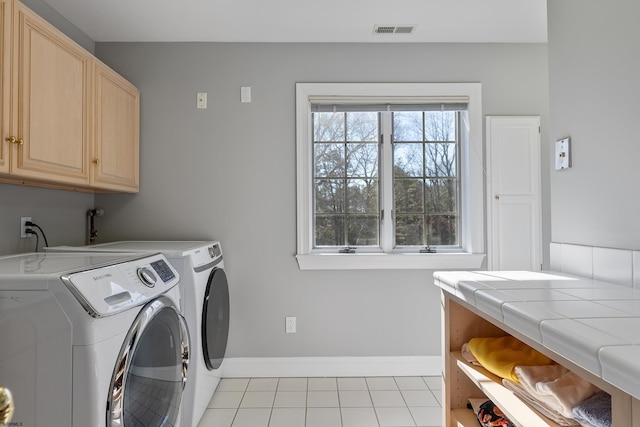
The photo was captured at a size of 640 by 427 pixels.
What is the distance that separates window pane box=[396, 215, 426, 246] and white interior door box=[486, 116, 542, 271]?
0.47 m

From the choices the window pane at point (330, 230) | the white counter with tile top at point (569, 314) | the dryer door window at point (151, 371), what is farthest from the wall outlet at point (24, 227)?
the white counter with tile top at point (569, 314)

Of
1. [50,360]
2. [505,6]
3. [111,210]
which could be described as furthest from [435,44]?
[50,360]

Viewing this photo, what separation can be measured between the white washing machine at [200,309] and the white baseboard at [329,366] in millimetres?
244

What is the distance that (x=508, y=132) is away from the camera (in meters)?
2.58

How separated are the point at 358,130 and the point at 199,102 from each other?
1.14 metres

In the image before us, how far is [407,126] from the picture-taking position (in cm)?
267

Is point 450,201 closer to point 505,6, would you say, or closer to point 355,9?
point 505,6

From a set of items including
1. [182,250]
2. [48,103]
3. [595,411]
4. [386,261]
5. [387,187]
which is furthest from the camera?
[387,187]

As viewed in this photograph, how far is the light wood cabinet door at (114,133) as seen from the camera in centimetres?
203

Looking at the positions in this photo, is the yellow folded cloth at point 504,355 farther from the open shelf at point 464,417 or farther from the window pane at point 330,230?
the window pane at point 330,230

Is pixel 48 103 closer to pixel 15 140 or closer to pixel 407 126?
pixel 15 140

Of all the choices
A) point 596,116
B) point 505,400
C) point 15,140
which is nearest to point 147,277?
point 15,140

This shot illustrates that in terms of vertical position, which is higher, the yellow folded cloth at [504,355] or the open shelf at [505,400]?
the yellow folded cloth at [504,355]

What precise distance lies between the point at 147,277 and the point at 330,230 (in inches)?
59.1
